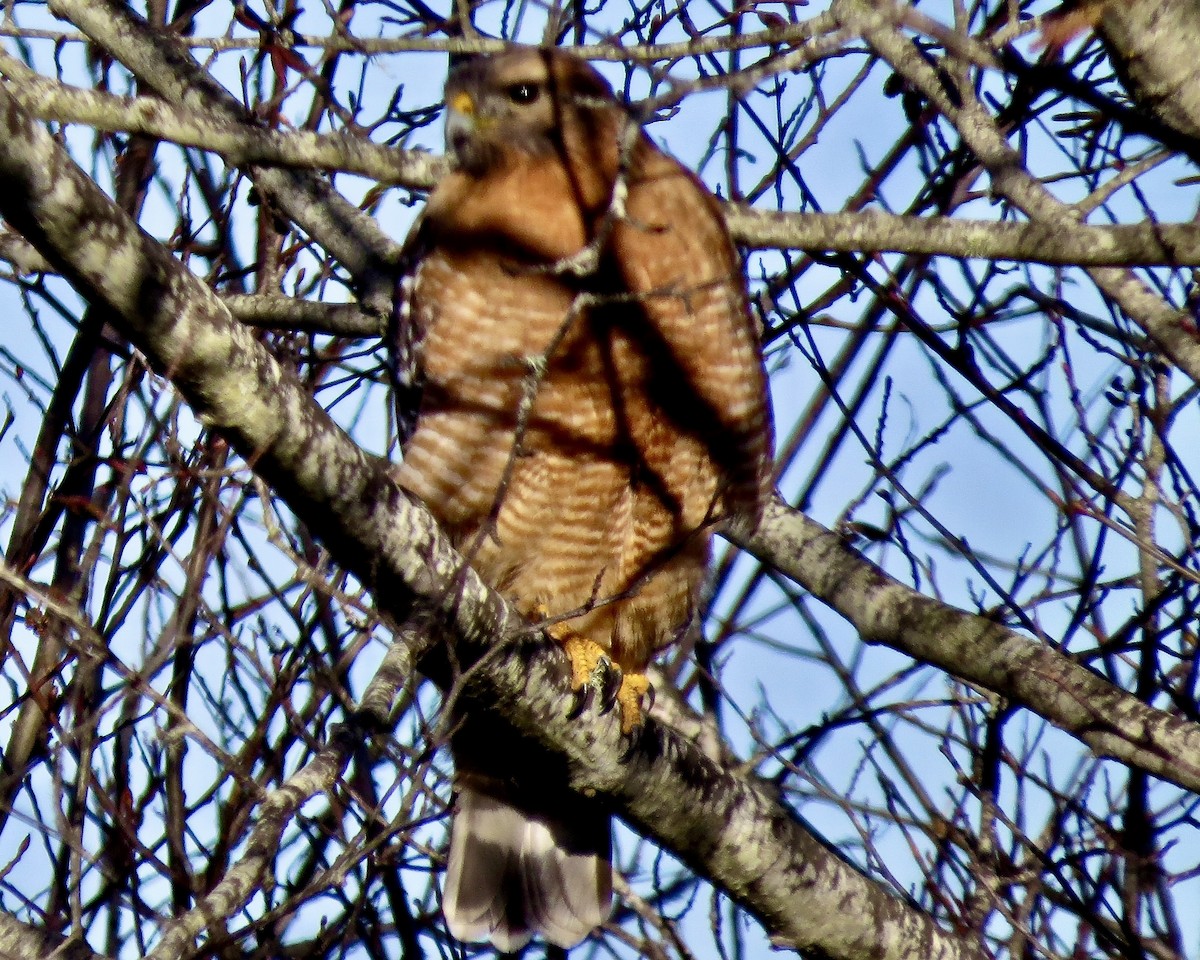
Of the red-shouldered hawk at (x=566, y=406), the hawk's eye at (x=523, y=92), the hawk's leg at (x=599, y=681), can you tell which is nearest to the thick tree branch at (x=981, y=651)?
the red-shouldered hawk at (x=566, y=406)

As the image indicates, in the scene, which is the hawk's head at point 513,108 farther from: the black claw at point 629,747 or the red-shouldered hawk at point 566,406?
the black claw at point 629,747

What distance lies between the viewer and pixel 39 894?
14.0 feet

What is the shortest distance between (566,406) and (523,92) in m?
0.93

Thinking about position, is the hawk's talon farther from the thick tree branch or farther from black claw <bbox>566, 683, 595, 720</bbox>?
the thick tree branch

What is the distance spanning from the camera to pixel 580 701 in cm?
330

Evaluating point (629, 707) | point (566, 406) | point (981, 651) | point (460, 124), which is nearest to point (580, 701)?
point (629, 707)

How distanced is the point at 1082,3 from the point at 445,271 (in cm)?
179

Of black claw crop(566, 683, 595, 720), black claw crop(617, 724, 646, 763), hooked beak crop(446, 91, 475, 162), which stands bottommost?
black claw crop(617, 724, 646, 763)

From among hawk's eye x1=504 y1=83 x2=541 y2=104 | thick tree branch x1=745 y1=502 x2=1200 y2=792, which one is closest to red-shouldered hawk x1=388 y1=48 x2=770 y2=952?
hawk's eye x1=504 y1=83 x2=541 y2=104

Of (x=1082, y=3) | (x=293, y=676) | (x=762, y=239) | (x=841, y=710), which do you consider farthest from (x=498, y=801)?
Answer: (x=1082, y=3)

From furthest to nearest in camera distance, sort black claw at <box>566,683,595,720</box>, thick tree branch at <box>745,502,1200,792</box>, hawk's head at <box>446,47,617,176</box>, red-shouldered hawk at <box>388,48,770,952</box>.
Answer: hawk's head at <box>446,47,617,176</box> → red-shouldered hawk at <box>388,48,770,952</box> → black claw at <box>566,683,595,720</box> → thick tree branch at <box>745,502,1200,792</box>

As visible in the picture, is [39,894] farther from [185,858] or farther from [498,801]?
[498,801]

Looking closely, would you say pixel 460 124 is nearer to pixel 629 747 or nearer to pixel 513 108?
pixel 513 108

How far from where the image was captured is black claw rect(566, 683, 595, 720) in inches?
128
